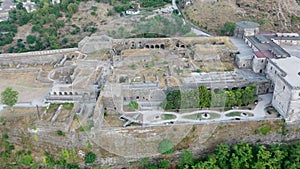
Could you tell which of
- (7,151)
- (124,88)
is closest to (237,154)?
(124,88)

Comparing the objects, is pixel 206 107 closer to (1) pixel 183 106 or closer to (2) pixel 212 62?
(1) pixel 183 106

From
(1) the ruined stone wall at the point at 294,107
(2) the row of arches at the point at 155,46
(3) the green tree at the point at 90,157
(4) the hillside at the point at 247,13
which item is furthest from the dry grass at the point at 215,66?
(3) the green tree at the point at 90,157

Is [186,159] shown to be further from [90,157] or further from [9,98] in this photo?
[9,98]

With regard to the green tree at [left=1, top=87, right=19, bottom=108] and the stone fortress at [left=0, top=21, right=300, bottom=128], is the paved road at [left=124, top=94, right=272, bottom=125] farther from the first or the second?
the green tree at [left=1, top=87, right=19, bottom=108]

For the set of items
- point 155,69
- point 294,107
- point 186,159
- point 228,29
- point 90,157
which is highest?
point 228,29

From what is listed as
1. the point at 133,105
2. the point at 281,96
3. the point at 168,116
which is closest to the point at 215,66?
the point at 281,96

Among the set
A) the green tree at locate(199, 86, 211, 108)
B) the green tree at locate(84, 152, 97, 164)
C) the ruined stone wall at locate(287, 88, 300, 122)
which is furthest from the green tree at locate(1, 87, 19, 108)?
the ruined stone wall at locate(287, 88, 300, 122)
